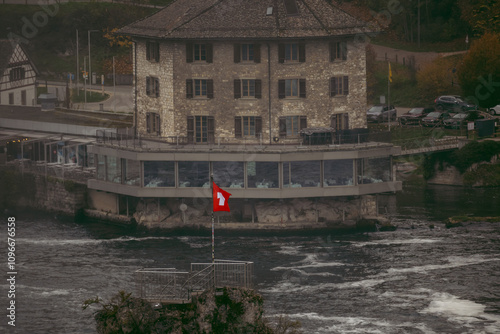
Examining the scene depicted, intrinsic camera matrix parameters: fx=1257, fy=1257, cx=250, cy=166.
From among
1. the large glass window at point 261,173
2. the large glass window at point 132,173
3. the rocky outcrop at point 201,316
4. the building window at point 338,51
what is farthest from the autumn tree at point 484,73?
the rocky outcrop at point 201,316

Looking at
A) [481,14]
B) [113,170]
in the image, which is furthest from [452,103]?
[113,170]

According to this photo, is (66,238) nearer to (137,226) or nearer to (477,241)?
(137,226)

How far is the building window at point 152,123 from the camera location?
412 ft

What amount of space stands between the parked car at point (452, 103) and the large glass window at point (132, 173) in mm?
43489

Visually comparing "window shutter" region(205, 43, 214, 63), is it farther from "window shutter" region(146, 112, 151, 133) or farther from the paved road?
the paved road

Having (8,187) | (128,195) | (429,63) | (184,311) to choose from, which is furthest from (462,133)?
(184,311)

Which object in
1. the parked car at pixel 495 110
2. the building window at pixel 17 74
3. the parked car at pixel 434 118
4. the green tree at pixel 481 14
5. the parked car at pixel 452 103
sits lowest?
the parked car at pixel 434 118

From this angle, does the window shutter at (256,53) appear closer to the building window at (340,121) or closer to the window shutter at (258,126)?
the window shutter at (258,126)

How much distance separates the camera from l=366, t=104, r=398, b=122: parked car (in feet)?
472

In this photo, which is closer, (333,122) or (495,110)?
(333,122)

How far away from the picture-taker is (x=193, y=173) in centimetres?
11631

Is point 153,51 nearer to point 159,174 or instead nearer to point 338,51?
point 159,174

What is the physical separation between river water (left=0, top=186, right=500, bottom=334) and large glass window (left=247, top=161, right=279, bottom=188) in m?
5.15

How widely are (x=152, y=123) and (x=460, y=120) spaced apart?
35.2 metres
